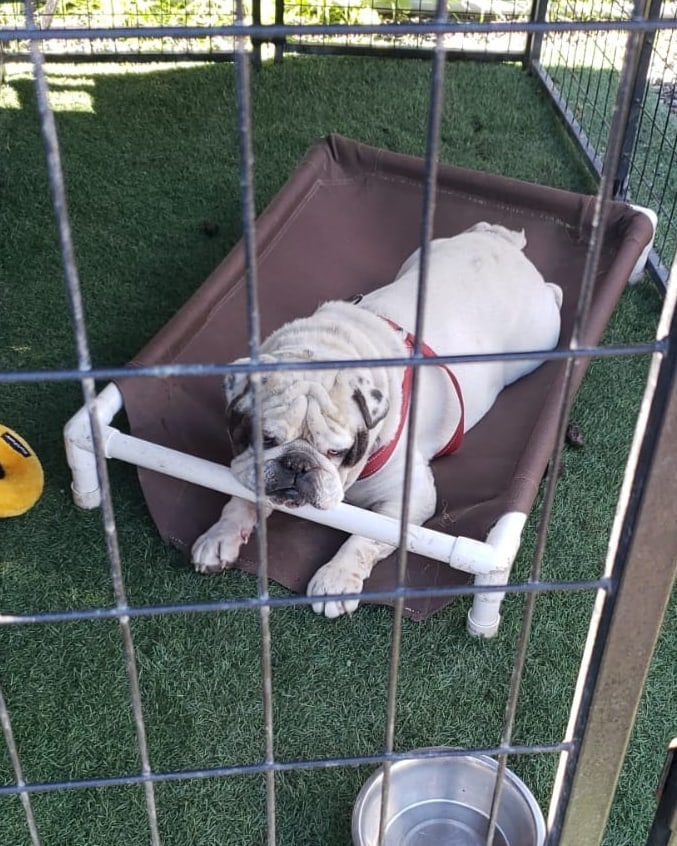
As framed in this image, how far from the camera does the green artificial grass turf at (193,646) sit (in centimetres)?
197

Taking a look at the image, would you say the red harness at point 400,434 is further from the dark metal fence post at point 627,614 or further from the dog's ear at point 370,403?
the dark metal fence post at point 627,614

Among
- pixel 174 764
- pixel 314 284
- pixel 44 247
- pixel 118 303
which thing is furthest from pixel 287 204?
pixel 174 764

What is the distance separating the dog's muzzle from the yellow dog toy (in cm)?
67

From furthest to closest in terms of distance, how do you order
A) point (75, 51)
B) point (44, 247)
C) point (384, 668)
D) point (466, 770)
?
point (75, 51) < point (44, 247) < point (384, 668) < point (466, 770)

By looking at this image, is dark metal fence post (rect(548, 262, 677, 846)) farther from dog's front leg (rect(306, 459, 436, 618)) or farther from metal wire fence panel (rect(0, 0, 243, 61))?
metal wire fence panel (rect(0, 0, 243, 61))

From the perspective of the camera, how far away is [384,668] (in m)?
2.26

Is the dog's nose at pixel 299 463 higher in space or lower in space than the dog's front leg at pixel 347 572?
higher

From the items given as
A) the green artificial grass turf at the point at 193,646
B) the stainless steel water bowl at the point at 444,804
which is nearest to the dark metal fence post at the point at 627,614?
the stainless steel water bowl at the point at 444,804

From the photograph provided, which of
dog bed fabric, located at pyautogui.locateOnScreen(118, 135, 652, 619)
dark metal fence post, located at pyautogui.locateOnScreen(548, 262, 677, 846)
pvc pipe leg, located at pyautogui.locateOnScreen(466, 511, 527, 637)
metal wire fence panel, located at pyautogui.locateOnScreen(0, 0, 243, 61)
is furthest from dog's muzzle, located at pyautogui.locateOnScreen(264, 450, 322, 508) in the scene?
metal wire fence panel, located at pyautogui.locateOnScreen(0, 0, 243, 61)

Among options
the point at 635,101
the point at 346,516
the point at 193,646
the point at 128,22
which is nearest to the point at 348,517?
the point at 346,516

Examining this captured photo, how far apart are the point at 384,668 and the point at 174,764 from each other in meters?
0.51

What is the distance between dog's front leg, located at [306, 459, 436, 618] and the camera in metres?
2.36

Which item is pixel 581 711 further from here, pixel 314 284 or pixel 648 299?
pixel 648 299

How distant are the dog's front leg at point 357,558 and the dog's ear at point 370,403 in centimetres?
19
